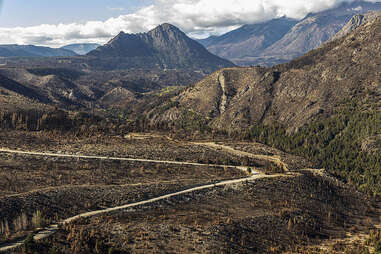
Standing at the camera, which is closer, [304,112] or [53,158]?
[53,158]

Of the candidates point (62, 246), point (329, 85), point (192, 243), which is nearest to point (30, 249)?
point (62, 246)

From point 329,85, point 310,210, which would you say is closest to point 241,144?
point 310,210

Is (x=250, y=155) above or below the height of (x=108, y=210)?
below

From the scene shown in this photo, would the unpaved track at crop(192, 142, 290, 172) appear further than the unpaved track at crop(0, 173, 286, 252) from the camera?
Yes

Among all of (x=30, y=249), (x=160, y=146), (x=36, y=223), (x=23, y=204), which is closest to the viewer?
(x=30, y=249)

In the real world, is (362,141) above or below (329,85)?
below

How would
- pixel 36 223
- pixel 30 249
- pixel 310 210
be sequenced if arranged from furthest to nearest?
pixel 310 210
pixel 36 223
pixel 30 249

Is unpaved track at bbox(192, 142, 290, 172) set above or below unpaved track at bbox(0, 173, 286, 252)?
below

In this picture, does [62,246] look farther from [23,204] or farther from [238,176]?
[238,176]

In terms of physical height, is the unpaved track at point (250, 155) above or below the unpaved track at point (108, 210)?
below

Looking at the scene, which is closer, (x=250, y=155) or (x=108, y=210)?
(x=108, y=210)

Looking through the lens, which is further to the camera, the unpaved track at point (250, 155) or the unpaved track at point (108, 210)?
the unpaved track at point (250, 155)
